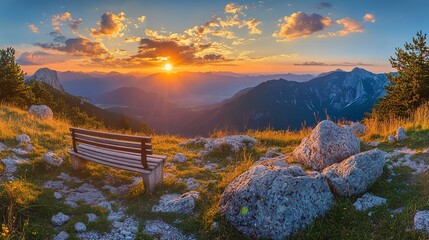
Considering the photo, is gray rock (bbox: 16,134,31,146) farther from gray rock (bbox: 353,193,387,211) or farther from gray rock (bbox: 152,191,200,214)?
gray rock (bbox: 353,193,387,211)

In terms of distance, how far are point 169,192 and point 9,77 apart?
72.3ft

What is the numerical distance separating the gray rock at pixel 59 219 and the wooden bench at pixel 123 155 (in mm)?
1815

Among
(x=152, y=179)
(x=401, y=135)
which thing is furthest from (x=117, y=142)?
(x=401, y=135)

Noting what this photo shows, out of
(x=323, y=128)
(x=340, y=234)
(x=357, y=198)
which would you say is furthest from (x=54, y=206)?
(x=323, y=128)

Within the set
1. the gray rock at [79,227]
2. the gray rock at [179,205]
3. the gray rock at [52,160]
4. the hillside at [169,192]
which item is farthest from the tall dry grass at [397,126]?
the gray rock at [52,160]

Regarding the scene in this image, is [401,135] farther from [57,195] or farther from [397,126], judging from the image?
[57,195]

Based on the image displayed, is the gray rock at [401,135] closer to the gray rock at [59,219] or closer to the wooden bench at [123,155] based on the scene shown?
the wooden bench at [123,155]

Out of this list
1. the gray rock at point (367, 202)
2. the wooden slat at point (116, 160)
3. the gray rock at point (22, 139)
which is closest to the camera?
the gray rock at point (367, 202)

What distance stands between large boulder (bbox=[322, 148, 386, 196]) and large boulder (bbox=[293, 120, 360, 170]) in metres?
1.25

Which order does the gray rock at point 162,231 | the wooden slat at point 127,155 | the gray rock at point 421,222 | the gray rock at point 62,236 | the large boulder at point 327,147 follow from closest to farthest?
the gray rock at point 421,222 < the gray rock at point 62,236 < the gray rock at point 162,231 < the wooden slat at point 127,155 < the large boulder at point 327,147

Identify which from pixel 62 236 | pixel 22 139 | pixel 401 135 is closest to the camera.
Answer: pixel 62 236

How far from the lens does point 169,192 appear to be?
7148 millimetres

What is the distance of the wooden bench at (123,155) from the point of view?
6.78 metres

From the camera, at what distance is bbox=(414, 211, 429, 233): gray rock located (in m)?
4.07
